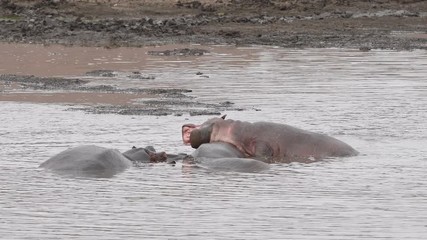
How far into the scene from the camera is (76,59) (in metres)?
22.1

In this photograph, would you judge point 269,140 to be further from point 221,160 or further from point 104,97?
point 104,97

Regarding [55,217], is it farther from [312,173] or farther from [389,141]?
[389,141]

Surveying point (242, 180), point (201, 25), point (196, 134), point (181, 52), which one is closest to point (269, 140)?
point (196, 134)

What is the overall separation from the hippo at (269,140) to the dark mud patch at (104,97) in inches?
97.1

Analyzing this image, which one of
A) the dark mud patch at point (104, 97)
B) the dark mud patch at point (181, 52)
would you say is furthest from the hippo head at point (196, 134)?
the dark mud patch at point (181, 52)

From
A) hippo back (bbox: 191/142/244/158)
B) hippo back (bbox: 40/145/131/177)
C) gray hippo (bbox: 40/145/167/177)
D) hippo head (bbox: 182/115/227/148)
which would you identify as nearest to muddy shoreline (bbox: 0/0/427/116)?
hippo head (bbox: 182/115/227/148)

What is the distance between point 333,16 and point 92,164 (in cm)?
1957

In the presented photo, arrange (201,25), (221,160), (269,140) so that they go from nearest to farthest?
1. (221,160)
2. (269,140)
3. (201,25)

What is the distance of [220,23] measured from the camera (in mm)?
28641

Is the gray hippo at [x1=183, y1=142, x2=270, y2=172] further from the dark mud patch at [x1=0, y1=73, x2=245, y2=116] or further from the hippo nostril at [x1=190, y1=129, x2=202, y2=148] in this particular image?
the dark mud patch at [x1=0, y1=73, x2=245, y2=116]

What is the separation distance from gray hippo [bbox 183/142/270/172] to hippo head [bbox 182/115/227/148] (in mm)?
258

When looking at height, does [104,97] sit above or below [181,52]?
below

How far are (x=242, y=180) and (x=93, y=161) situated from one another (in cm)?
146

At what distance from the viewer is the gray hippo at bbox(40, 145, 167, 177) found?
36.7ft
